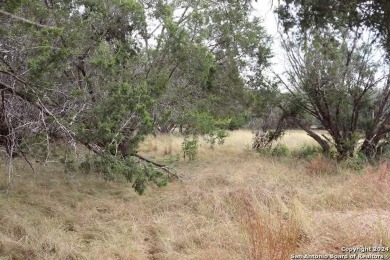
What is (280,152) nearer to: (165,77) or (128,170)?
(165,77)

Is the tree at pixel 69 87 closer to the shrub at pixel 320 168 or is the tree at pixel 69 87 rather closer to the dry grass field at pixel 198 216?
the dry grass field at pixel 198 216

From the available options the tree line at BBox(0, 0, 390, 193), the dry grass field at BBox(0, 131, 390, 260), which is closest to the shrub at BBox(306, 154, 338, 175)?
the dry grass field at BBox(0, 131, 390, 260)

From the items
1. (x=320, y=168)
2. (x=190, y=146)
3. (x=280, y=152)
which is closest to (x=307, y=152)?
(x=280, y=152)

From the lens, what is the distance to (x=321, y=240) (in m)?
4.24

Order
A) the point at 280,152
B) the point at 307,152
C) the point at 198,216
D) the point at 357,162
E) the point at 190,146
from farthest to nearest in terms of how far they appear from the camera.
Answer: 1. the point at 280,152
2. the point at 307,152
3. the point at 190,146
4. the point at 357,162
5. the point at 198,216

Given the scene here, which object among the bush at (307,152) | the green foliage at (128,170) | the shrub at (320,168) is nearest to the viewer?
the green foliage at (128,170)

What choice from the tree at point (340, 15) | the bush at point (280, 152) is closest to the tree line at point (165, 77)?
the tree at point (340, 15)

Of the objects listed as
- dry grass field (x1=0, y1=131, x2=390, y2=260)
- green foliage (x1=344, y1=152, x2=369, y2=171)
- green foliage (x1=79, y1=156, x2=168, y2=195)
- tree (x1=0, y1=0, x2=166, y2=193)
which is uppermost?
tree (x1=0, y1=0, x2=166, y2=193)

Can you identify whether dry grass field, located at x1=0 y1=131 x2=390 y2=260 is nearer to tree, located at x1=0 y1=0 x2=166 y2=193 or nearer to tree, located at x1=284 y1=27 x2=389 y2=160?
tree, located at x1=0 y1=0 x2=166 y2=193

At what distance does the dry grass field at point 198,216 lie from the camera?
4.18 metres

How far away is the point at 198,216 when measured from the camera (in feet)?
19.3

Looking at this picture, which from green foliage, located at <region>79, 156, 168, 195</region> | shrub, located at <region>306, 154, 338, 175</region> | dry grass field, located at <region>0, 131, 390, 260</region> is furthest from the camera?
shrub, located at <region>306, 154, 338, 175</region>

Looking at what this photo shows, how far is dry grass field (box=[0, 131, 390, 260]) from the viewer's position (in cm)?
418

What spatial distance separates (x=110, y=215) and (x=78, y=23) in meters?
3.48
